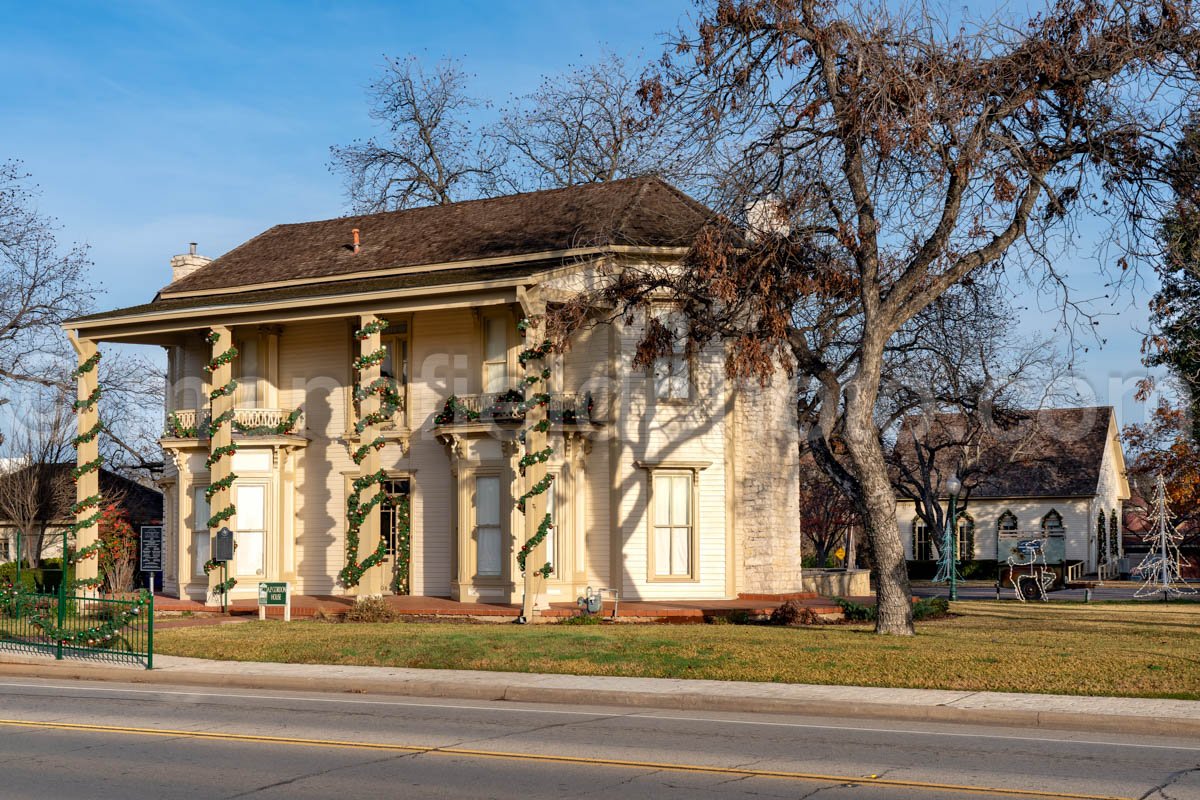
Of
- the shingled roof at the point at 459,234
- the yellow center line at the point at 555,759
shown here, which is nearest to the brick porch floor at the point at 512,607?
the shingled roof at the point at 459,234

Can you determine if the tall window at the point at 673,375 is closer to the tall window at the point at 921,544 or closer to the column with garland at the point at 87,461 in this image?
the column with garland at the point at 87,461

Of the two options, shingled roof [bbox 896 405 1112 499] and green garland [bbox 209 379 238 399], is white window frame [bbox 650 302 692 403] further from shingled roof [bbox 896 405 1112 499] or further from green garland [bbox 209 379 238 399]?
shingled roof [bbox 896 405 1112 499]

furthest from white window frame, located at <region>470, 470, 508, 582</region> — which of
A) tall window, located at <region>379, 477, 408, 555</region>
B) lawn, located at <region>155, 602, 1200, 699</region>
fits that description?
lawn, located at <region>155, 602, 1200, 699</region>

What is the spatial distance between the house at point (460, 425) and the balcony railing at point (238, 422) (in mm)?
68

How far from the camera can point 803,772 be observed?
10.6m

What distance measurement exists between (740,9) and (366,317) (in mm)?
11256

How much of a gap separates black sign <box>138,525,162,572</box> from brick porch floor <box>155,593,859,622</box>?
6.64 meters

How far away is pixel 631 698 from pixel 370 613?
1169cm

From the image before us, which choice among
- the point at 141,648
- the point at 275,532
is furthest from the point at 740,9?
the point at 275,532

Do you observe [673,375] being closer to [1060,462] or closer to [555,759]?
[555,759]

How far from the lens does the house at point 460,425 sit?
28.3 meters

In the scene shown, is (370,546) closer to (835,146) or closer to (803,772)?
(835,146)

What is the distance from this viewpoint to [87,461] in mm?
31156

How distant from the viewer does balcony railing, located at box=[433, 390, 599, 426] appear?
1096 inches
